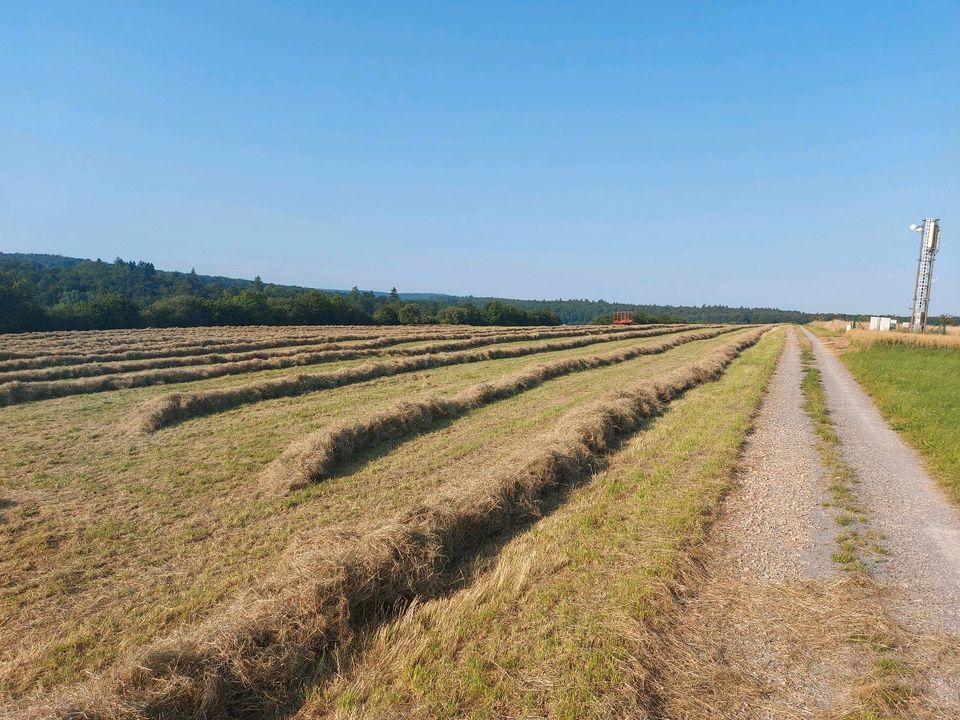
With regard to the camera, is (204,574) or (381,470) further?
(381,470)

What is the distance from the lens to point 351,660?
4605 millimetres

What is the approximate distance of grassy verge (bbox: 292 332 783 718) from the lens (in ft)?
13.3

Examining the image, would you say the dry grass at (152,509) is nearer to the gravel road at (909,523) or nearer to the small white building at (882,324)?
the gravel road at (909,523)

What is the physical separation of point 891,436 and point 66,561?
16981mm

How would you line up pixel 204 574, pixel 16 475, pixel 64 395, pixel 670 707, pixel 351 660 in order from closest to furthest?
pixel 670 707 → pixel 351 660 → pixel 204 574 → pixel 16 475 → pixel 64 395

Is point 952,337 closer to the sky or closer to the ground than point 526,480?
closer to the sky

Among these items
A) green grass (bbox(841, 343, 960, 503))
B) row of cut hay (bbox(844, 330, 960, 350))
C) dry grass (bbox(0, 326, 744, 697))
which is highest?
row of cut hay (bbox(844, 330, 960, 350))

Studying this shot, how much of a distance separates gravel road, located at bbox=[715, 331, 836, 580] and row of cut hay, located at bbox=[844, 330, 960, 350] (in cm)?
3554

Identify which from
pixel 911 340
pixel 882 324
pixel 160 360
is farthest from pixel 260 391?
pixel 882 324

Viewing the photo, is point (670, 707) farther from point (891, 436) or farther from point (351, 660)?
point (891, 436)

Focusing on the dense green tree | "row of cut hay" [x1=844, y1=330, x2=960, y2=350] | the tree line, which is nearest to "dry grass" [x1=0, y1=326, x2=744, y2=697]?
"row of cut hay" [x1=844, y1=330, x2=960, y2=350]

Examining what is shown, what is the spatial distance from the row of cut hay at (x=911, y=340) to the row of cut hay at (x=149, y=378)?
4107 cm

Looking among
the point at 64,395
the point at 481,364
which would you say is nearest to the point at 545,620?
the point at 64,395

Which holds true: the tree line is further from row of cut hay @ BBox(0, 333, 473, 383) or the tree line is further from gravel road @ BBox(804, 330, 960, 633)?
gravel road @ BBox(804, 330, 960, 633)
